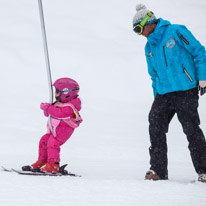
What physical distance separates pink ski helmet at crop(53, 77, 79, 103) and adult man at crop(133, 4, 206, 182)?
1.01m

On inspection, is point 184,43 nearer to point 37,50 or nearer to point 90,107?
point 90,107

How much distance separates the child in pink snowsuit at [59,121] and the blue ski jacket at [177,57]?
107cm

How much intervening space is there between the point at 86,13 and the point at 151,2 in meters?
7.49

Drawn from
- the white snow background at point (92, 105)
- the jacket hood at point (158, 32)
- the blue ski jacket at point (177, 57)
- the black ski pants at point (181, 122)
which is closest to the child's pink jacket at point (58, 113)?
the white snow background at point (92, 105)

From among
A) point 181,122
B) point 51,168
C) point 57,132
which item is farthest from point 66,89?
point 181,122

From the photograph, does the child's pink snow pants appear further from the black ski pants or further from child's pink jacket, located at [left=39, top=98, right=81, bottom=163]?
the black ski pants

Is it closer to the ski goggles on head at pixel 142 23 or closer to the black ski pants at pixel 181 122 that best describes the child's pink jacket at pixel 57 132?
the black ski pants at pixel 181 122

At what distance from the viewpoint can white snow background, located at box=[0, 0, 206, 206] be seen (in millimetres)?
2992

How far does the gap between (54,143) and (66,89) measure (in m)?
0.66

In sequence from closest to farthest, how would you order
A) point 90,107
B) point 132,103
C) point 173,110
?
point 173,110 < point 90,107 < point 132,103

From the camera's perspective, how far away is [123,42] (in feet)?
78.0

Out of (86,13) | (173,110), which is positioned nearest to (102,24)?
A: (86,13)

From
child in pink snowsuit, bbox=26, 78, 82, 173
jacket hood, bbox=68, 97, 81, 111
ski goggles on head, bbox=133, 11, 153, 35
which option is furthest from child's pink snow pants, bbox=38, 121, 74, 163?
ski goggles on head, bbox=133, 11, 153, 35

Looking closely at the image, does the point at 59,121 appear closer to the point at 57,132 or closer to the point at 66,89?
the point at 57,132
